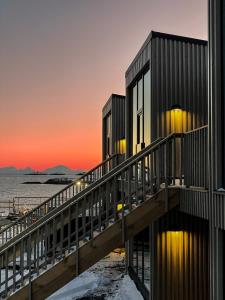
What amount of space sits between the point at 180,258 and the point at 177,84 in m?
4.29

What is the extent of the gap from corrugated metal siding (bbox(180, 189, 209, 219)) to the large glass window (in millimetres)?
3010

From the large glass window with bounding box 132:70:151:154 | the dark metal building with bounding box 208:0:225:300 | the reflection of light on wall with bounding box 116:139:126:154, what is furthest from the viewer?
the reflection of light on wall with bounding box 116:139:126:154

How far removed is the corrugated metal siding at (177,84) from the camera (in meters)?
8.41

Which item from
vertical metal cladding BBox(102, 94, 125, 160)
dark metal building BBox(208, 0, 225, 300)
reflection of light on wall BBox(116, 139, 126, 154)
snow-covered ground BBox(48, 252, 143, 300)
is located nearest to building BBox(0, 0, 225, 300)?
dark metal building BBox(208, 0, 225, 300)

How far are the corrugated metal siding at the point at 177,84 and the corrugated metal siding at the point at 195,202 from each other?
8.35ft

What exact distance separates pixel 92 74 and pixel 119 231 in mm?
25764

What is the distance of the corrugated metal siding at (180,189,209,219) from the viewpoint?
17.4 feet

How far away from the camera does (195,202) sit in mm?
5688

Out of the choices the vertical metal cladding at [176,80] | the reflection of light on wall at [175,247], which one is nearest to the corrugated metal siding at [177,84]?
the vertical metal cladding at [176,80]

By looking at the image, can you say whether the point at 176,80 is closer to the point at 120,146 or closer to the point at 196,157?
the point at 196,157

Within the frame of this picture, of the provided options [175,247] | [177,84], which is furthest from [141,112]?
[175,247]

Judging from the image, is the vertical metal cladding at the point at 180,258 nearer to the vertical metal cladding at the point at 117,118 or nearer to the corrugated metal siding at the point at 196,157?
the corrugated metal siding at the point at 196,157

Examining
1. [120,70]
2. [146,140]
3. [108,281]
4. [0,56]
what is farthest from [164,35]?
[120,70]

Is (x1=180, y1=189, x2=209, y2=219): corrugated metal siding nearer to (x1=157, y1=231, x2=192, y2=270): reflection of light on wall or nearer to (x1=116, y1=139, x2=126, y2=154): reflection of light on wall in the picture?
(x1=157, y1=231, x2=192, y2=270): reflection of light on wall
